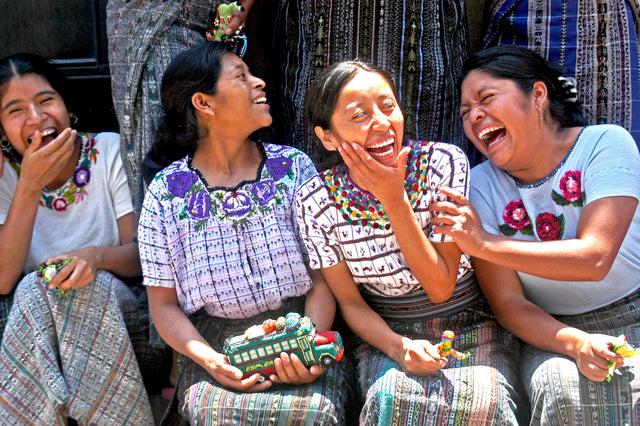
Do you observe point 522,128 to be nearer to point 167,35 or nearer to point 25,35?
point 167,35

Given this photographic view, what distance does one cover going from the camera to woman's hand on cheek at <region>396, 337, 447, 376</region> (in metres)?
2.16

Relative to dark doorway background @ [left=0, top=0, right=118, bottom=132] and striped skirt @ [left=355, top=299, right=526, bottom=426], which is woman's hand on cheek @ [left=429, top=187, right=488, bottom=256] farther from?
dark doorway background @ [left=0, top=0, right=118, bottom=132]

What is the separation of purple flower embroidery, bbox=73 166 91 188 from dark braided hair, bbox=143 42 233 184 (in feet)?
1.03

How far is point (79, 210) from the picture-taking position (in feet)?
9.62

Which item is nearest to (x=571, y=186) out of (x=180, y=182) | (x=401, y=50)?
(x=401, y=50)

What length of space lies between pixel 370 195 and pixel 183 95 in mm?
851

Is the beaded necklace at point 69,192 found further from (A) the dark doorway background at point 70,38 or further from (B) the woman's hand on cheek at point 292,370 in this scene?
(B) the woman's hand on cheek at point 292,370

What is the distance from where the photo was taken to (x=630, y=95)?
2.89 m

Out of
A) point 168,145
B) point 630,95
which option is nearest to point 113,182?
point 168,145

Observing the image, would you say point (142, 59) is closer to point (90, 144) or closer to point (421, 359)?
point (90, 144)

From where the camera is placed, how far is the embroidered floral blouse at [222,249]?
253 cm

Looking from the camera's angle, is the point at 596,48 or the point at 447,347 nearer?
the point at 447,347

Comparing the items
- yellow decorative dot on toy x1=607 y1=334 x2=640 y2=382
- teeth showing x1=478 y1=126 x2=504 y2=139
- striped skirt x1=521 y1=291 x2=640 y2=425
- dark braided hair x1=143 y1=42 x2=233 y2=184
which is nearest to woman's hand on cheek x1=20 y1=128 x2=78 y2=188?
dark braided hair x1=143 y1=42 x2=233 y2=184

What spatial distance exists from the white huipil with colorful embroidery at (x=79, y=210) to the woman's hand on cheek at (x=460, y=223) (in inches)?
54.6
